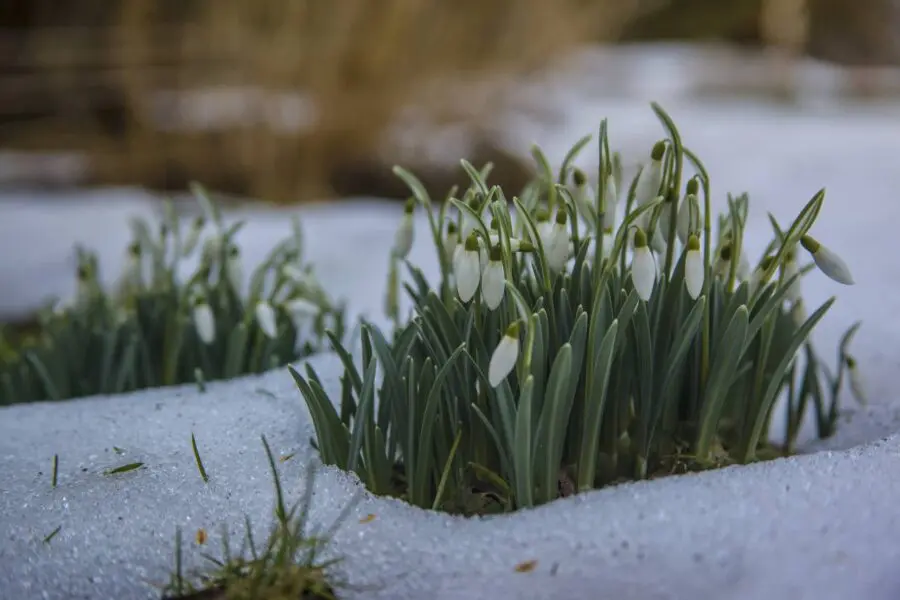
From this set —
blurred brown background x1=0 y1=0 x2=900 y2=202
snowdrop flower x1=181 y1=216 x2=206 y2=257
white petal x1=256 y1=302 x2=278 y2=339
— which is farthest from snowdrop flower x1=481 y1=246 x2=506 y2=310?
blurred brown background x1=0 y1=0 x2=900 y2=202

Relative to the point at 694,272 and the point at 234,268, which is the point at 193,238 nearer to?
the point at 234,268

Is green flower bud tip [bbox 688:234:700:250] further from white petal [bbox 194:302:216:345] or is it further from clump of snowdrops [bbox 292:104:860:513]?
white petal [bbox 194:302:216:345]

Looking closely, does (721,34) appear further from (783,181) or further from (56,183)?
(56,183)

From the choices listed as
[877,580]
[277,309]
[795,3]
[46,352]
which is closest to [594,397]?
[877,580]

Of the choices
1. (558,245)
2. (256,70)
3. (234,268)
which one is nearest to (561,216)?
(558,245)

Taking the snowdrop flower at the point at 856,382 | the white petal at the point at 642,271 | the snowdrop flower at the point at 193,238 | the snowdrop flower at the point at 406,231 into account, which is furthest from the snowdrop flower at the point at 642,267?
the snowdrop flower at the point at 193,238
